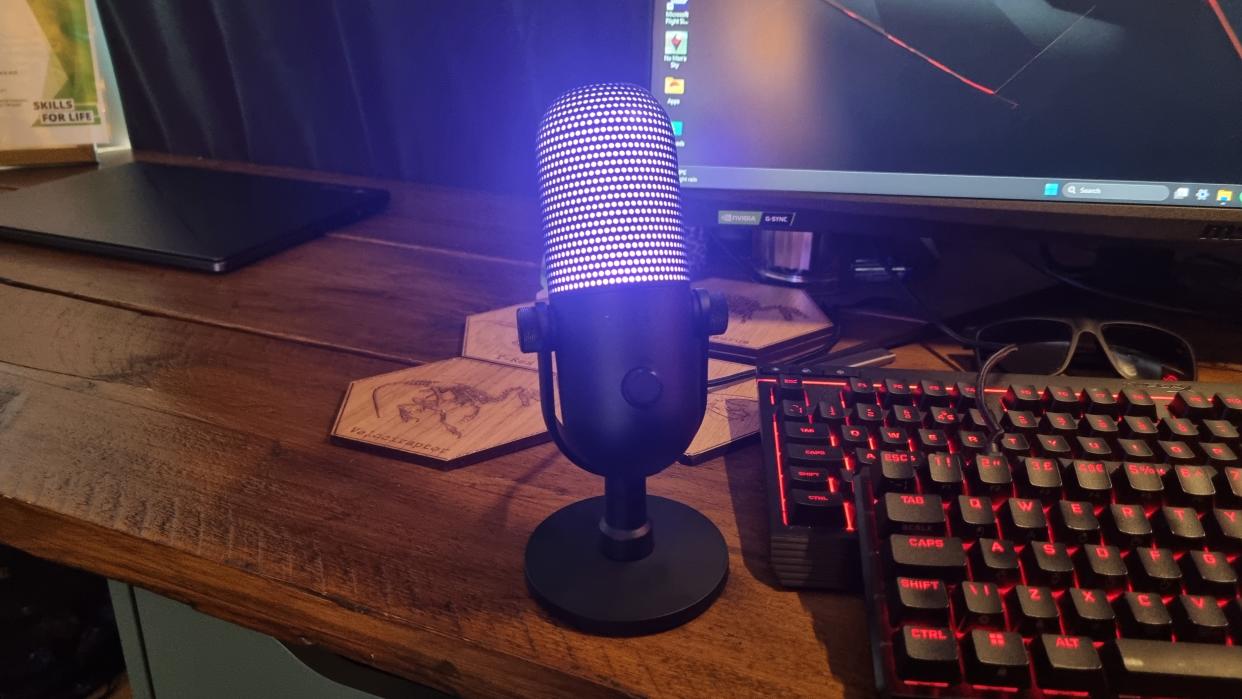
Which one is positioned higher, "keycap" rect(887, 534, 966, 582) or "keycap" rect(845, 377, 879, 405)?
"keycap" rect(845, 377, 879, 405)

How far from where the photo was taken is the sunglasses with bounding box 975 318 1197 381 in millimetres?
630

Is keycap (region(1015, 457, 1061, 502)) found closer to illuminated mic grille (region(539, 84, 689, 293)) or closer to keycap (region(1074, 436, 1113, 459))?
keycap (region(1074, 436, 1113, 459))

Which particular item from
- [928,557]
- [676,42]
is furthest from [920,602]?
[676,42]

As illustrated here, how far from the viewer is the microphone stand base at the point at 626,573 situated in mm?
401

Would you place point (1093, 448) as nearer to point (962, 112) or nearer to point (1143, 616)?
point (1143, 616)

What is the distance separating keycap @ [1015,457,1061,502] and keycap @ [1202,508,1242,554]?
0.07 meters

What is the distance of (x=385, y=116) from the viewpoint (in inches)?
43.6

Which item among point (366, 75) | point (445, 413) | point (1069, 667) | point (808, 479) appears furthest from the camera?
point (366, 75)

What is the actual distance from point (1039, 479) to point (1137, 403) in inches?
5.2

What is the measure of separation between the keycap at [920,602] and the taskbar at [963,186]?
1.23 ft

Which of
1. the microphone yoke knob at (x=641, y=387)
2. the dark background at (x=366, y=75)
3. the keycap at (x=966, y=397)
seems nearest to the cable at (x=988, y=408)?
the keycap at (x=966, y=397)

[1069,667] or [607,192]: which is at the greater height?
[607,192]

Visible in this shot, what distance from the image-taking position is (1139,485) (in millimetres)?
427

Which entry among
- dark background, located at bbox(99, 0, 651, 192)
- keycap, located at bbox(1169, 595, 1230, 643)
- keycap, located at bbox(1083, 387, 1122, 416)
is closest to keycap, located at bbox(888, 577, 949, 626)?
keycap, located at bbox(1169, 595, 1230, 643)
